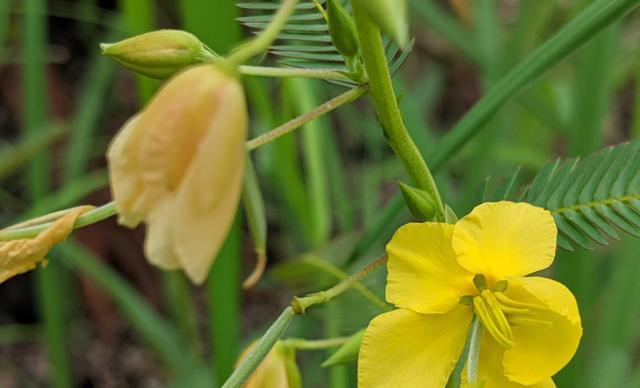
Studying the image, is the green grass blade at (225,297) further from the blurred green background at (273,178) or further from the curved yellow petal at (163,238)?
the curved yellow petal at (163,238)

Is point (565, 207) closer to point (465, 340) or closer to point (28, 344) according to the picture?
point (465, 340)

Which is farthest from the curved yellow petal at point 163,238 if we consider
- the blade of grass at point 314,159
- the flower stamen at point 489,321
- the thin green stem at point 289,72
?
the blade of grass at point 314,159

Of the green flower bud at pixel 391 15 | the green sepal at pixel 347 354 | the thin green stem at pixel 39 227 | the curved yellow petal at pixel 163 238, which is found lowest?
the green sepal at pixel 347 354

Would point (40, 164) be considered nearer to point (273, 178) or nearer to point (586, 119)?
point (273, 178)

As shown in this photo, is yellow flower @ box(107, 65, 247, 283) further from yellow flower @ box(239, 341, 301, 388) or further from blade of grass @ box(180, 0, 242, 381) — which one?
blade of grass @ box(180, 0, 242, 381)

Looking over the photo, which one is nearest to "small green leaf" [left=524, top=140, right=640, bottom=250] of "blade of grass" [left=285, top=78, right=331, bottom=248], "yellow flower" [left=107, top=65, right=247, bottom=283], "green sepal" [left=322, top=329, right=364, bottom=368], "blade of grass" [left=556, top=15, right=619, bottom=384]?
"green sepal" [left=322, top=329, right=364, bottom=368]

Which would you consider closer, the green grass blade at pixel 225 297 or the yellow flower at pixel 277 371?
the yellow flower at pixel 277 371

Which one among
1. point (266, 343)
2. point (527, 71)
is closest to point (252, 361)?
point (266, 343)

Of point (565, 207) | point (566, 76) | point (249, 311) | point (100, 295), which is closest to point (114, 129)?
point (100, 295)
